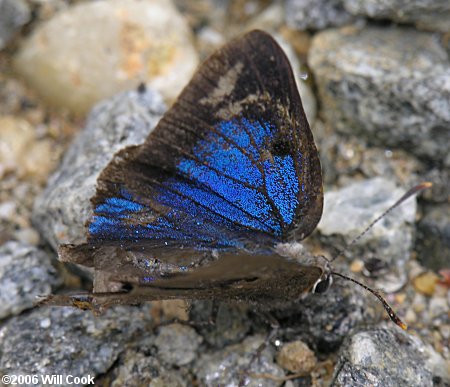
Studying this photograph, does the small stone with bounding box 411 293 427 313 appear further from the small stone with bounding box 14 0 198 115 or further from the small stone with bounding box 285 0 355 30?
the small stone with bounding box 14 0 198 115

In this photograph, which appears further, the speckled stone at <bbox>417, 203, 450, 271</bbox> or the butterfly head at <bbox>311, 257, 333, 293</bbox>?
the speckled stone at <bbox>417, 203, 450, 271</bbox>

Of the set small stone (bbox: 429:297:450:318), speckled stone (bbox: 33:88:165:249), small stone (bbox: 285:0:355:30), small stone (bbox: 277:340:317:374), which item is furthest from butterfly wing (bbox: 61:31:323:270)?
small stone (bbox: 285:0:355:30)

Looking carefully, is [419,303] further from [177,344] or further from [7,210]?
[7,210]

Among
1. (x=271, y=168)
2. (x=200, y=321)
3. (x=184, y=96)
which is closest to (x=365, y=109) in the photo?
(x=271, y=168)

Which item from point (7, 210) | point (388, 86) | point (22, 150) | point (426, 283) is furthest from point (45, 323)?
point (388, 86)

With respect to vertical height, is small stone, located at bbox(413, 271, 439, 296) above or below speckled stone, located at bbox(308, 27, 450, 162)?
below

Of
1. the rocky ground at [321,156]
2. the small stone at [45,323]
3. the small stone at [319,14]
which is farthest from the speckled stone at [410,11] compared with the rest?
the small stone at [45,323]

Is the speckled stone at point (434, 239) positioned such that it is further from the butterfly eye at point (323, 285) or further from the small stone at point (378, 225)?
the butterfly eye at point (323, 285)
